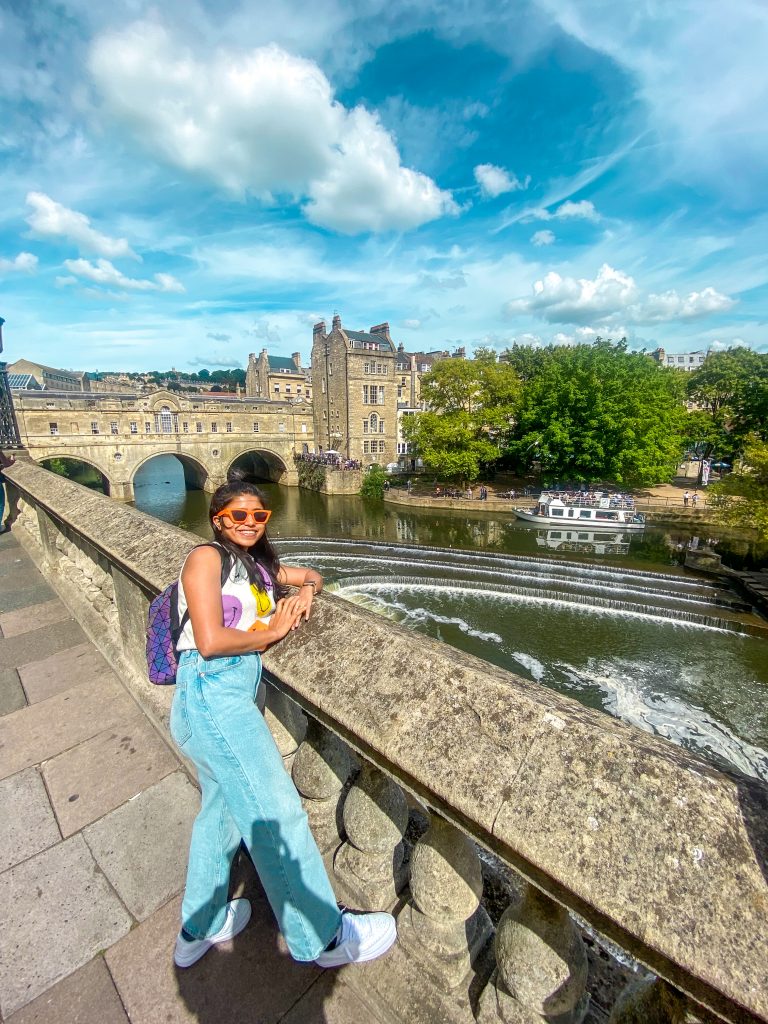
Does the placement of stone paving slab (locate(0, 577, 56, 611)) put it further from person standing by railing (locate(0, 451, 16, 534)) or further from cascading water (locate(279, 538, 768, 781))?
cascading water (locate(279, 538, 768, 781))

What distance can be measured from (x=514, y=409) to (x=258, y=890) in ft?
124

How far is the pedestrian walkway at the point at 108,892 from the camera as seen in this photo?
1750mm

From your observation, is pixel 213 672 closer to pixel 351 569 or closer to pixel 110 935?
pixel 110 935

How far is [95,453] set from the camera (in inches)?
1492

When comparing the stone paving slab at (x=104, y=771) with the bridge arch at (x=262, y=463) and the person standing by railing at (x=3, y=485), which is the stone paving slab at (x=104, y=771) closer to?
the person standing by railing at (x=3, y=485)

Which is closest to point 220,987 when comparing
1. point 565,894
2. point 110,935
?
point 110,935

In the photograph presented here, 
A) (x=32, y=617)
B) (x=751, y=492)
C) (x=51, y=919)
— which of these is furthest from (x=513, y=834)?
(x=751, y=492)

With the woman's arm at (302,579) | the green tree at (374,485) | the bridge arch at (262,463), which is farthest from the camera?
the bridge arch at (262,463)

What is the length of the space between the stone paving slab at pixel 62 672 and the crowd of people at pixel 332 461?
39.8 meters

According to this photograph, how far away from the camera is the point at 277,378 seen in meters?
67.4

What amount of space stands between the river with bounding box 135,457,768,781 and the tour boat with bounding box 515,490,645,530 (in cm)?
116

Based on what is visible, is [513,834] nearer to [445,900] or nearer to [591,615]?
[445,900]

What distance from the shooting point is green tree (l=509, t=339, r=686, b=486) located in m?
32.4

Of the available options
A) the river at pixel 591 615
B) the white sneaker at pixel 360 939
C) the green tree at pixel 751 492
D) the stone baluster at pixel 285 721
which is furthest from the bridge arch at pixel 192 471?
the white sneaker at pixel 360 939
